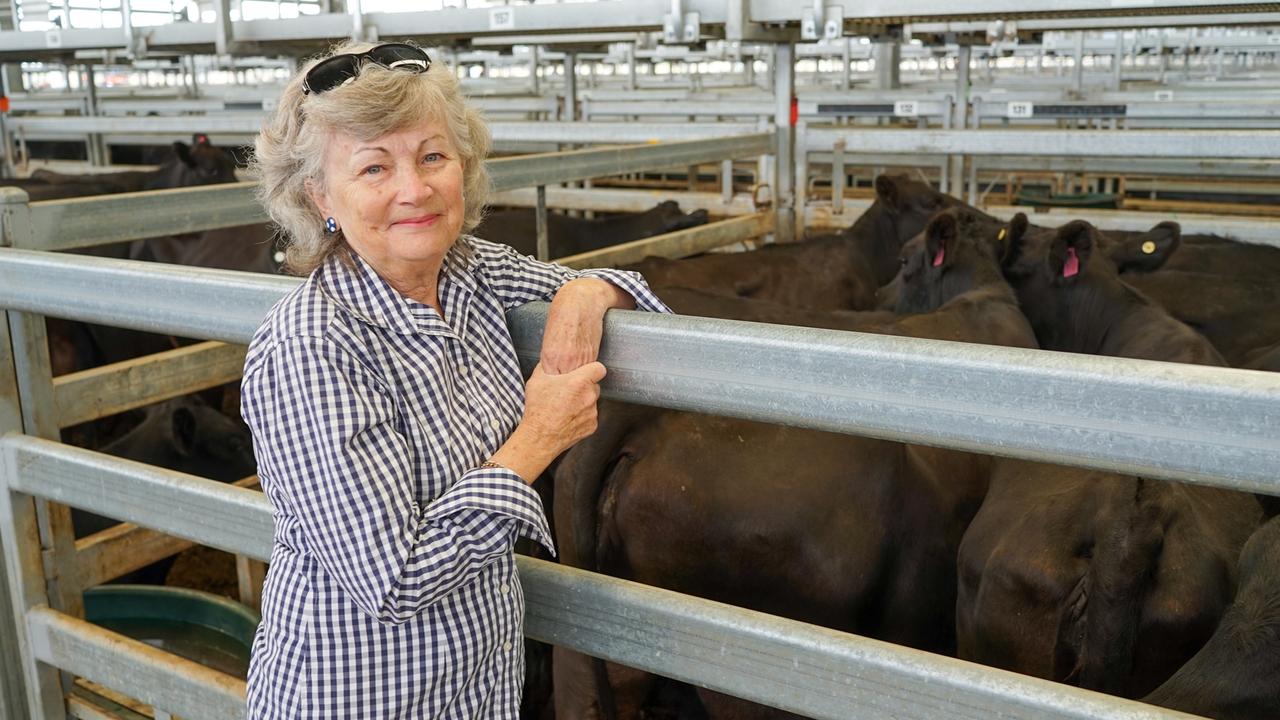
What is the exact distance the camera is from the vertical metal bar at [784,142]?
5.11 meters

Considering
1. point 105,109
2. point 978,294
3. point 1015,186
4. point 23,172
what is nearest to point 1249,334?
point 978,294

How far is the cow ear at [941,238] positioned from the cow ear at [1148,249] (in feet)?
2.57

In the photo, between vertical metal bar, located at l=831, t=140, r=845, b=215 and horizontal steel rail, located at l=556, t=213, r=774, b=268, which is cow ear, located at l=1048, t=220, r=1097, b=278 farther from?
vertical metal bar, located at l=831, t=140, r=845, b=215

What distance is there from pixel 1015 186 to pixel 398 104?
34.1 feet

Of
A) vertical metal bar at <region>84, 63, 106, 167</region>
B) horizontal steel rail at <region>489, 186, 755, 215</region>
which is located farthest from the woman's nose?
vertical metal bar at <region>84, 63, 106, 167</region>

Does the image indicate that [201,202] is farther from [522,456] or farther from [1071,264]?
[1071,264]

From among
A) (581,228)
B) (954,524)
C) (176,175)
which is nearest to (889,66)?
(581,228)

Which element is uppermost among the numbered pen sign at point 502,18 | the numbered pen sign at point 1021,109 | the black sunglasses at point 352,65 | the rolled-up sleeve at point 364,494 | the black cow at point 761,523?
the numbered pen sign at point 502,18

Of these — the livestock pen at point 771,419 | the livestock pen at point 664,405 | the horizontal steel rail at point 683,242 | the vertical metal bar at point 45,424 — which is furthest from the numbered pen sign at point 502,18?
the livestock pen at point 771,419

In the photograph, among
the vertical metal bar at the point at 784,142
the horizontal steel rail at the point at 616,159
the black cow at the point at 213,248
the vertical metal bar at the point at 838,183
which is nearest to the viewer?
the horizontal steel rail at the point at 616,159

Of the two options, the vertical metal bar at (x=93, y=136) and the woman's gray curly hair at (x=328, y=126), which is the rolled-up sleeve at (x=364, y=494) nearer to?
the woman's gray curly hair at (x=328, y=126)

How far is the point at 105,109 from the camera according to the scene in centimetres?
1241

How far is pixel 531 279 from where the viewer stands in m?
1.69

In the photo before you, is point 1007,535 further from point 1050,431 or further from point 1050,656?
point 1050,431
